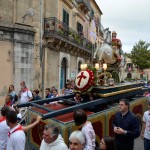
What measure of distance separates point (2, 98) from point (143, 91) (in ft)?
24.9

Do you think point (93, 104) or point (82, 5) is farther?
point (82, 5)

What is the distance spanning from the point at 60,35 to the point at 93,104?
1188 cm

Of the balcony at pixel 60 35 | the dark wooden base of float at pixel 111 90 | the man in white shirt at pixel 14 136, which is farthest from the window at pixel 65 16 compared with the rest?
the man in white shirt at pixel 14 136

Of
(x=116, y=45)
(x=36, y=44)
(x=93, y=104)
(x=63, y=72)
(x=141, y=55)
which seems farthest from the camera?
(x=141, y=55)

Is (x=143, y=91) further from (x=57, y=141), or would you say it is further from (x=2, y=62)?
(x=2, y=62)

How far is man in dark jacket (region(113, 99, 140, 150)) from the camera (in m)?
4.90

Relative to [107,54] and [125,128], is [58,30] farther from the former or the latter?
[125,128]

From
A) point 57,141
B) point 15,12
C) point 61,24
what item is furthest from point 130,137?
point 61,24

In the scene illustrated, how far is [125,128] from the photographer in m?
4.98

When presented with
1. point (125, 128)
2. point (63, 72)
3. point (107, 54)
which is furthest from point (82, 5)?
point (125, 128)

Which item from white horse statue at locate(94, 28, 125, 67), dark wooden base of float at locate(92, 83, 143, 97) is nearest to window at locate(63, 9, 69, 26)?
white horse statue at locate(94, 28, 125, 67)

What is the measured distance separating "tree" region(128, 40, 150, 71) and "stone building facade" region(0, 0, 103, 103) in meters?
18.3

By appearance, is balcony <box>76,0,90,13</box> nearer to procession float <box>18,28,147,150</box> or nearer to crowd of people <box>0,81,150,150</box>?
procession float <box>18,28,147,150</box>

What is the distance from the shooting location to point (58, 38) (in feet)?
56.9
